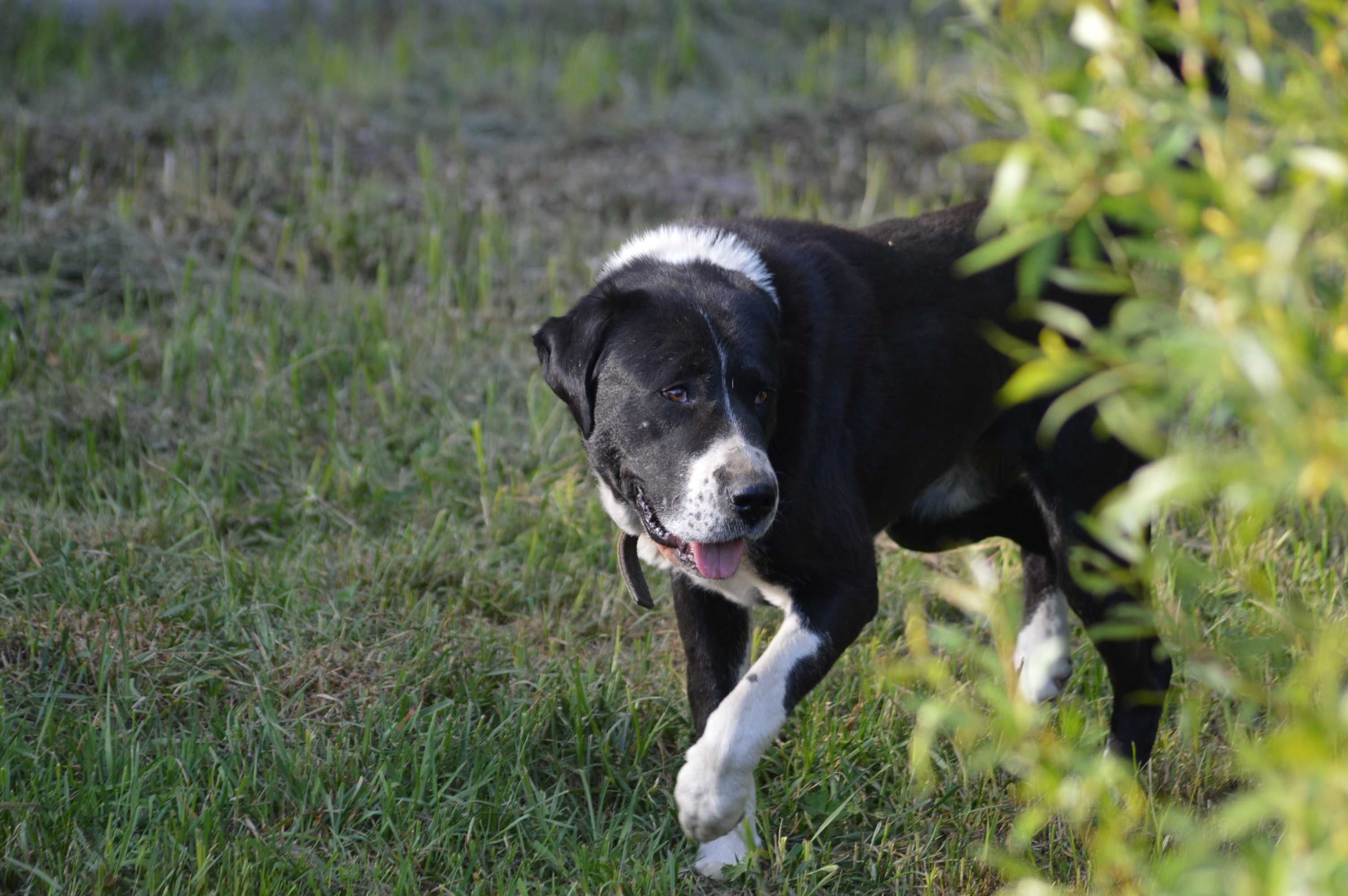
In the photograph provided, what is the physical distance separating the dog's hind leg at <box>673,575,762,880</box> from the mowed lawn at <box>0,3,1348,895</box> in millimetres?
175

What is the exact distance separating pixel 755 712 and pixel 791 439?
66 centimetres

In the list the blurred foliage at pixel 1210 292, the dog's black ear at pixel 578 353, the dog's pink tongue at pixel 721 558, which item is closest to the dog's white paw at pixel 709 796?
the dog's pink tongue at pixel 721 558

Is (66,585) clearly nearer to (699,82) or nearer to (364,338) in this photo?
(364,338)

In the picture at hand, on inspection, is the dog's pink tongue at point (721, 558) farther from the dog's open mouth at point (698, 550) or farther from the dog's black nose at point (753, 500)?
the dog's black nose at point (753, 500)

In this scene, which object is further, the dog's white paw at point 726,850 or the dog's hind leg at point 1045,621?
the dog's hind leg at point 1045,621

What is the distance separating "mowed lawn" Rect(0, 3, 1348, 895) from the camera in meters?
2.82

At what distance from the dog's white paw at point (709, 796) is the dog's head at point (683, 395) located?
0.44 metres

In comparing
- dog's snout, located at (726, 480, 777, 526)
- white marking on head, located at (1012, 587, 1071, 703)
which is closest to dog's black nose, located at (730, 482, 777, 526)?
dog's snout, located at (726, 480, 777, 526)

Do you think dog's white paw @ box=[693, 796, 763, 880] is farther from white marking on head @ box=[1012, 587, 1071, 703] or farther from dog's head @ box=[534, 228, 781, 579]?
white marking on head @ box=[1012, 587, 1071, 703]

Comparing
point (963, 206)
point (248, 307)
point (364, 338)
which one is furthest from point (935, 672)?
point (248, 307)

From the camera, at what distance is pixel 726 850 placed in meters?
2.92

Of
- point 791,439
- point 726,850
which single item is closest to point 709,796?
point 726,850

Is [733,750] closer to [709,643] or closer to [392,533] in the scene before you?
[709,643]

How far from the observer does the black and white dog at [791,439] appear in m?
2.78
